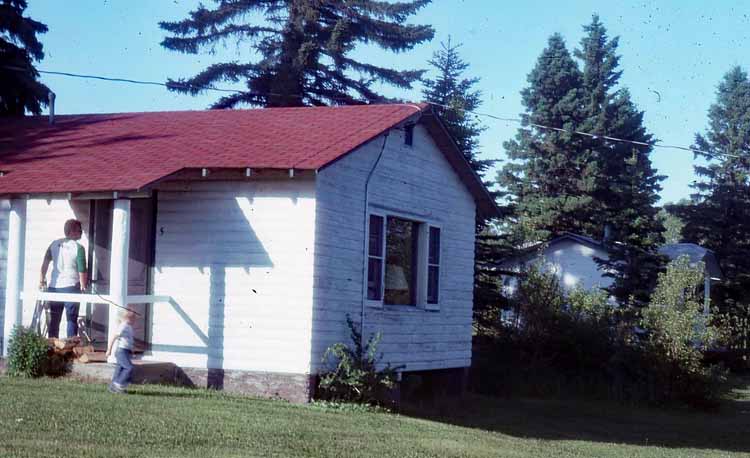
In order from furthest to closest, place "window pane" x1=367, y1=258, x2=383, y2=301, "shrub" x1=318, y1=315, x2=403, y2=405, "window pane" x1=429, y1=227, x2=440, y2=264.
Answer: "window pane" x1=429, y1=227, x2=440, y2=264, "window pane" x1=367, y1=258, x2=383, y2=301, "shrub" x1=318, y1=315, x2=403, y2=405

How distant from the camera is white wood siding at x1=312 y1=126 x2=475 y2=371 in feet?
51.5

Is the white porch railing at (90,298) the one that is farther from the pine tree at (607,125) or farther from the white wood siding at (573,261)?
the pine tree at (607,125)

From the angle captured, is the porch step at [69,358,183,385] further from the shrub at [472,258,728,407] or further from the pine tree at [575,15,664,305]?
the pine tree at [575,15,664,305]

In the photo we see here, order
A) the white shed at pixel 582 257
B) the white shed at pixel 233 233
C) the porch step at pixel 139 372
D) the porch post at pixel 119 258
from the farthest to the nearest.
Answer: the white shed at pixel 582 257 → the white shed at pixel 233 233 → the porch post at pixel 119 258 → the porch step at pixel 139 372

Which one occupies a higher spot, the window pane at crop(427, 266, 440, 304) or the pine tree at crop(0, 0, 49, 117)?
the pine tree at crop(0, 0, 49, 117)

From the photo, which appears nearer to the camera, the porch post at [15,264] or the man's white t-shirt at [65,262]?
the man's white t-shirt at [65,262]

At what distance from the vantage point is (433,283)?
19.3 m

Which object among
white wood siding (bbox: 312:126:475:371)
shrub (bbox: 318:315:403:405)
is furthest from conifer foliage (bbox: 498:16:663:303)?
shrub (bbox: 318:315:403:405)

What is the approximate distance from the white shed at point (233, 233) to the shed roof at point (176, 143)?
0.14 ft

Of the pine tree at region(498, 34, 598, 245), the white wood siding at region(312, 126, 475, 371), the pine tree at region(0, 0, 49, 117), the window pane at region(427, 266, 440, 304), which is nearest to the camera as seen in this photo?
the white wood siding at region(312, 126, 475, 371)

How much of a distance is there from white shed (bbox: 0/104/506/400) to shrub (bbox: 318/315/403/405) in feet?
0.90

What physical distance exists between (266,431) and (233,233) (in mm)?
4399

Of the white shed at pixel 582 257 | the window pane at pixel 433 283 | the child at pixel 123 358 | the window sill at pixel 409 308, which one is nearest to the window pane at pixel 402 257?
the window sill at pixel 409 308

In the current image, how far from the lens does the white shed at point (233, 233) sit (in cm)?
1528
